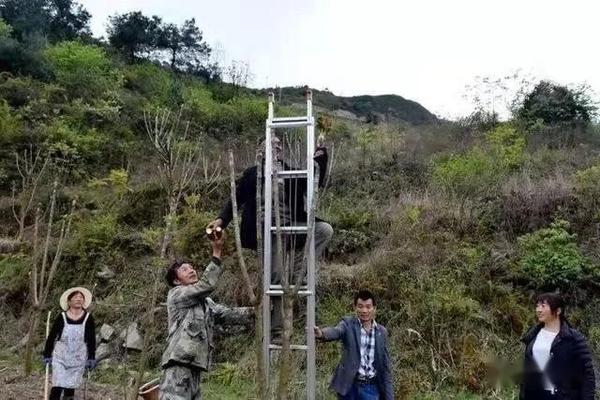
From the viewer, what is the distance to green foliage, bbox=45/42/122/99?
20859 mm

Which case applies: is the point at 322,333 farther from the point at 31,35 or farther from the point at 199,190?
the point at 31,35

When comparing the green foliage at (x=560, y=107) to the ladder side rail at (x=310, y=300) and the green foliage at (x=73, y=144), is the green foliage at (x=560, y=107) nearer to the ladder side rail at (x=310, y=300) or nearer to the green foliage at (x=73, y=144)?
the green foliage at (x=73, y=144)

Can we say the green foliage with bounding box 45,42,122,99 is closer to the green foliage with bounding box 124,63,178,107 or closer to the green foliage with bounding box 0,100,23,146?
the green foliage with bounding box 124,63,178,107

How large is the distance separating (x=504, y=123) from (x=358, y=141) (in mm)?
3595

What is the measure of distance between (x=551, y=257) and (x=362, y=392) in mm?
4510

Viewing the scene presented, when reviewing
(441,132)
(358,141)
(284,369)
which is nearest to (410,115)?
(441,132)

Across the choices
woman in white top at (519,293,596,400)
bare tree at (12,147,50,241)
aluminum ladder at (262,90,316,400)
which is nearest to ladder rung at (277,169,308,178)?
aluminum ladder at (262,90,316,400)

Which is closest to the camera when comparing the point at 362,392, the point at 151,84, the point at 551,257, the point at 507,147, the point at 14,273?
the point at 362,392

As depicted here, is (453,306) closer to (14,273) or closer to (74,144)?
(14,273)

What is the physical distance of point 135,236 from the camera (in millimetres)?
10984

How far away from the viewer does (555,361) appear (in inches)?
173

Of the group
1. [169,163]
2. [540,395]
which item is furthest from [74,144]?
[540,395]

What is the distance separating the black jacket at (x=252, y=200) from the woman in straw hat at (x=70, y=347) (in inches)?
100

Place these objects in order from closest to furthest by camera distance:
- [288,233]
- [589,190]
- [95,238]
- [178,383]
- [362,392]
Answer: [178,383] < [362,392] < [288,233] < [589,190] < [95,238]
